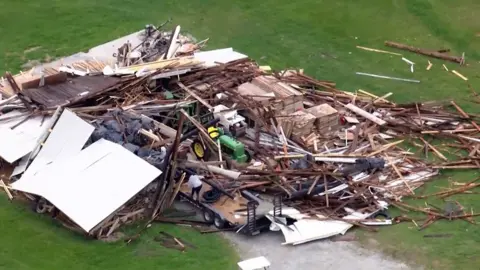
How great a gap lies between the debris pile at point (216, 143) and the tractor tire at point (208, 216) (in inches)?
0.9

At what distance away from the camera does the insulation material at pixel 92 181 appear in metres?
16.7

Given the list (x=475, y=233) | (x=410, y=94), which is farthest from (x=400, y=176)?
(x=410, y=94)

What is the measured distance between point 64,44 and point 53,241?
37.2ft

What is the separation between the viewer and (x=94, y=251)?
16453mm

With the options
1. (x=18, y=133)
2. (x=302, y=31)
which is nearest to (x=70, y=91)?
(x=18, y=133)

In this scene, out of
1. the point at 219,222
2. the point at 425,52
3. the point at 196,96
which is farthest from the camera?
the point at 425,52

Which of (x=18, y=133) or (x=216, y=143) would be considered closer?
(x=216, y=143)

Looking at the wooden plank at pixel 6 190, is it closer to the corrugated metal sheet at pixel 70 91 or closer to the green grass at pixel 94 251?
the green grass at pixel 94 251

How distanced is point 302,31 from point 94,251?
45.8 feet

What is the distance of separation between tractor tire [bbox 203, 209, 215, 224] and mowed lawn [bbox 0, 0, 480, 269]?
8.29m

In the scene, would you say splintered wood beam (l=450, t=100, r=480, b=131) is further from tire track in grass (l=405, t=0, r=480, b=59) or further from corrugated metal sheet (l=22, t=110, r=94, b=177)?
corrugated metal sheet (l=22, t=110, r=94, b=177)

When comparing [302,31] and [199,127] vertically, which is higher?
[199,127]

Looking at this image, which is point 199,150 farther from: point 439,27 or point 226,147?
point 439,27

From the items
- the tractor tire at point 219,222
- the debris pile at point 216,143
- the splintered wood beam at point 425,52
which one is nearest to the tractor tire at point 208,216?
the debris pile at point 216,143
